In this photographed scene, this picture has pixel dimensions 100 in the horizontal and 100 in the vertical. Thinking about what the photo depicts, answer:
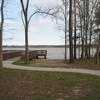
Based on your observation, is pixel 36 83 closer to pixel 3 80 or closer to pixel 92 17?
pixel 3 80

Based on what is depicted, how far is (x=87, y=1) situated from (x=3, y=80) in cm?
3325

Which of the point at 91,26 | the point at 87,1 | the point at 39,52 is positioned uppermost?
the point at 87,1

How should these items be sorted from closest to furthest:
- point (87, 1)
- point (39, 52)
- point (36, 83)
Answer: point (36, 83)
point (87, 1)
point (39, 52)

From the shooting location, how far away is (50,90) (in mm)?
12953

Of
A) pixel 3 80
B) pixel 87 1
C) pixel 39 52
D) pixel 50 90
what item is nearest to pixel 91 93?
pixel 50 90

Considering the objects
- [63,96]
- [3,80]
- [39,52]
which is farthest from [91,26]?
[63,96]

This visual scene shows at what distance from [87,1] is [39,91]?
35.7 metres

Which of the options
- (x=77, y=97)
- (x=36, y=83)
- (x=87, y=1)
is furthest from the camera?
(x=87, y=1)

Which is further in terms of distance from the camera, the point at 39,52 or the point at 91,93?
the point at 39,52

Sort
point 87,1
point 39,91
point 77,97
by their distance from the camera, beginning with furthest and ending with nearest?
point 87,1
point 39,91
point 77,97

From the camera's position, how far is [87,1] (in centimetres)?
4691

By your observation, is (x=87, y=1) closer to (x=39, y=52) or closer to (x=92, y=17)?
(x=92, y=17)

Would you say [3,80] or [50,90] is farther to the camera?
[3,80]

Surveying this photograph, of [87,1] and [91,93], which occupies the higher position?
[87,1]
